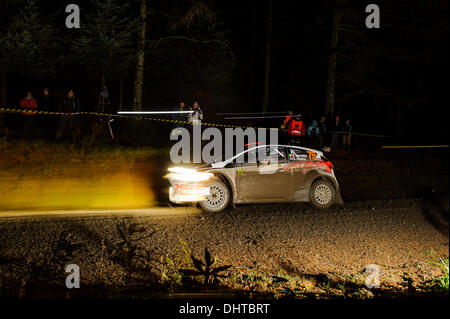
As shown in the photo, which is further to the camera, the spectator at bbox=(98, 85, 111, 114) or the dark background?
the dark background

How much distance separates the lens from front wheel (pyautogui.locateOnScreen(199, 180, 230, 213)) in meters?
9.09

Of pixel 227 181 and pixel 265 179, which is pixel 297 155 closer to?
pixel 265 179

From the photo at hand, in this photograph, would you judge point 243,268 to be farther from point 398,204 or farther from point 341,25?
point 341,25

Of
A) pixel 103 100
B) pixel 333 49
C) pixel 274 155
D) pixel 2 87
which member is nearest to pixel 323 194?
A: pixel 274 155

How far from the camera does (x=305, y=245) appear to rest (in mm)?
7277

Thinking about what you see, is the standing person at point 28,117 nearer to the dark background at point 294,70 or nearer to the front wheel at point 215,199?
the dark background at point 294,70

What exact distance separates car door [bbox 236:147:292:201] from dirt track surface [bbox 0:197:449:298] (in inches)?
15.1

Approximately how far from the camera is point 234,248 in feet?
23.0

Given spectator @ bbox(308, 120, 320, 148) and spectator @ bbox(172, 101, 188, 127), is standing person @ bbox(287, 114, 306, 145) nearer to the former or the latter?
spectator @ bbox(308, 120, 320, 148)

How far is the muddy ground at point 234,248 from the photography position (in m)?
5.78

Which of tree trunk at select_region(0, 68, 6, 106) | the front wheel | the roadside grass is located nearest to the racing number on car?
the front wheel

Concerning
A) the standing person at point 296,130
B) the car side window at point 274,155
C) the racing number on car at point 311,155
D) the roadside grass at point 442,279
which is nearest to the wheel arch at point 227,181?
the car side window at point 274,155
